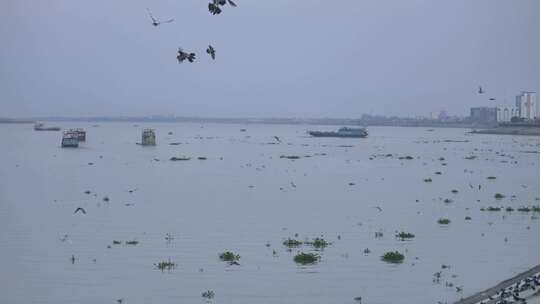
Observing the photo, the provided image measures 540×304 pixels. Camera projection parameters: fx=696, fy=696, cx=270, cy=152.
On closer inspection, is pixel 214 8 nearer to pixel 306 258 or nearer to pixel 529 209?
pixel 306 258

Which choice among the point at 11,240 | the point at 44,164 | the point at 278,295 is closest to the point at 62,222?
the point at 11,240

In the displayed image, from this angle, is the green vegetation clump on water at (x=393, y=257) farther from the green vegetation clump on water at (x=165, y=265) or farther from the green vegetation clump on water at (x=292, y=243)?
the green vegetation clump on water at (x=165, y=265)

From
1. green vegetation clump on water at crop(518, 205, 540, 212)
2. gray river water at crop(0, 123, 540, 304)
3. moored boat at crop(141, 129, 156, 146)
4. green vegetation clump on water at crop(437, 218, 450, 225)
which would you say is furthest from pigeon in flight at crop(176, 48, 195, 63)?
moored boat at crop(141, 129, 156, 146)

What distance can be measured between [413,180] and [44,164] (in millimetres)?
30041

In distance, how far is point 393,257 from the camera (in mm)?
→ 18938

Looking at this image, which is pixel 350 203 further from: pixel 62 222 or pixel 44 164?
pixel 44 164

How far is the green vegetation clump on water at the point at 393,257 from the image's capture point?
18828 millimetres

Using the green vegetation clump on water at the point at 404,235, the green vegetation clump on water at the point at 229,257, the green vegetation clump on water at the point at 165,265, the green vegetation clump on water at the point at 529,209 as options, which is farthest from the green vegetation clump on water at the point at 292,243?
the green vegetation clump on water at the point at 529,209

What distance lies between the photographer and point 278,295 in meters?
15.5

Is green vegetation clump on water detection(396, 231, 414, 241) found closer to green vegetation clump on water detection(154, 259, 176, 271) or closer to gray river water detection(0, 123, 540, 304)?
gray river water detection(0, 123, 540, 304)

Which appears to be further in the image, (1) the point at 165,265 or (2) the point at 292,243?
(2) the point at 292,243

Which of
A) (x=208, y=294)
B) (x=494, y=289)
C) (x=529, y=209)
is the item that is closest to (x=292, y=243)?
(x=208, y=294)

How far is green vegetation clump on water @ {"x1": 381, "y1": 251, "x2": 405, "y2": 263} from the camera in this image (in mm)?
18828

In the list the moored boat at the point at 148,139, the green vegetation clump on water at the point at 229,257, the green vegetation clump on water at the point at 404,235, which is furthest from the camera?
the moored boat at the point at 148,139
